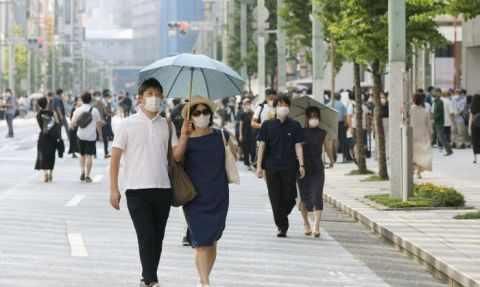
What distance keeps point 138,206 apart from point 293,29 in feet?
106

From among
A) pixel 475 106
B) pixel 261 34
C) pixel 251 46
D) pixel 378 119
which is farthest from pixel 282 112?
pixel 251 46

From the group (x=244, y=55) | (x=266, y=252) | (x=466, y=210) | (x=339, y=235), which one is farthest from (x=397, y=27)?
(x=244, y=55)

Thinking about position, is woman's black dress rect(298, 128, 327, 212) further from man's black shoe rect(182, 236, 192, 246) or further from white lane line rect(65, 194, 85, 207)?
white lane line rect(65, 194, 85, 207)

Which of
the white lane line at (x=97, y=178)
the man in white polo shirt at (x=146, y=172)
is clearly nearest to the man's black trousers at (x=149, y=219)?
the man in white polo shirt at (x=146, y=172)

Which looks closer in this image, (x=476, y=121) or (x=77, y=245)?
(x=77, y=245)

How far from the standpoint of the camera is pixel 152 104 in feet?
36.9

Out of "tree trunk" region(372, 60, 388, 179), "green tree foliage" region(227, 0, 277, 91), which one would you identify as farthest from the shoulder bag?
"green tree foliage" region(227, 0, 277, 91)

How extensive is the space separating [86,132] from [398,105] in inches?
340

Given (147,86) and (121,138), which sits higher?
(147,86)

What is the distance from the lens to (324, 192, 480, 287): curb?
12.1m

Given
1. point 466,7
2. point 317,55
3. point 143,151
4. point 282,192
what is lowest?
point 282,192

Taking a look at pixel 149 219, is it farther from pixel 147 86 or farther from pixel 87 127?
pixel 87 127

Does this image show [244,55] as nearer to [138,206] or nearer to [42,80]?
[138,206]

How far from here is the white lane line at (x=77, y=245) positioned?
48.0 feet
